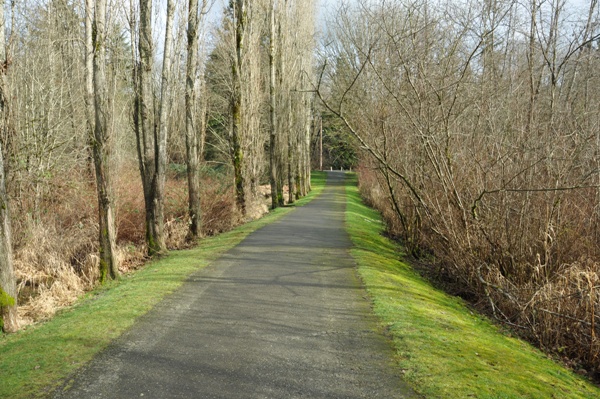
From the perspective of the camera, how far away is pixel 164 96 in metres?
11.9

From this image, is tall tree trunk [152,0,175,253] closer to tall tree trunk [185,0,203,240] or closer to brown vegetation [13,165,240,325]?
brown vegetation [13,165,240,325]

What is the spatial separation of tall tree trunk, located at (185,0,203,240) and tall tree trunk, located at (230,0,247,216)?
4.35 metres

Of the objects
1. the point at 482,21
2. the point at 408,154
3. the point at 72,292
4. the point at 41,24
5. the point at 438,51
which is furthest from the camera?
the point at 41,24

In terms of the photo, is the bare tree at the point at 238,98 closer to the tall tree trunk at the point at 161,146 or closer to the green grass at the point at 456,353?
the tall tree trunk at the point at 161,146

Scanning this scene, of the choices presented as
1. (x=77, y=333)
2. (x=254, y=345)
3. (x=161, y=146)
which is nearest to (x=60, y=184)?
(x=161, y=146)

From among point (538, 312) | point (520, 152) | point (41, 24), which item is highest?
point (41, 24)

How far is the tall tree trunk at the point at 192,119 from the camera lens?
14.0 m

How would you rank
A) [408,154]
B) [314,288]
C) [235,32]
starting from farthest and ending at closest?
[235,32]
[408,154]
[314,288]

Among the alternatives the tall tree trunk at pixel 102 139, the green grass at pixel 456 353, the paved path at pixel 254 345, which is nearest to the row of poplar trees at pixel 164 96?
the tall tree trunk at pixel 102 139

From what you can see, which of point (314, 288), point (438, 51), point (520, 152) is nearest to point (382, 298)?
point (314, 288)

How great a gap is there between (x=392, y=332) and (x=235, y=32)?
17.0 meters

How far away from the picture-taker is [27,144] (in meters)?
13.4

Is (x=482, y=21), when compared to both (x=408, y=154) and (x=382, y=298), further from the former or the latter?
(x=382, y=298)

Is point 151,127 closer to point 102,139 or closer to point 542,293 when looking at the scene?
point 102,139
